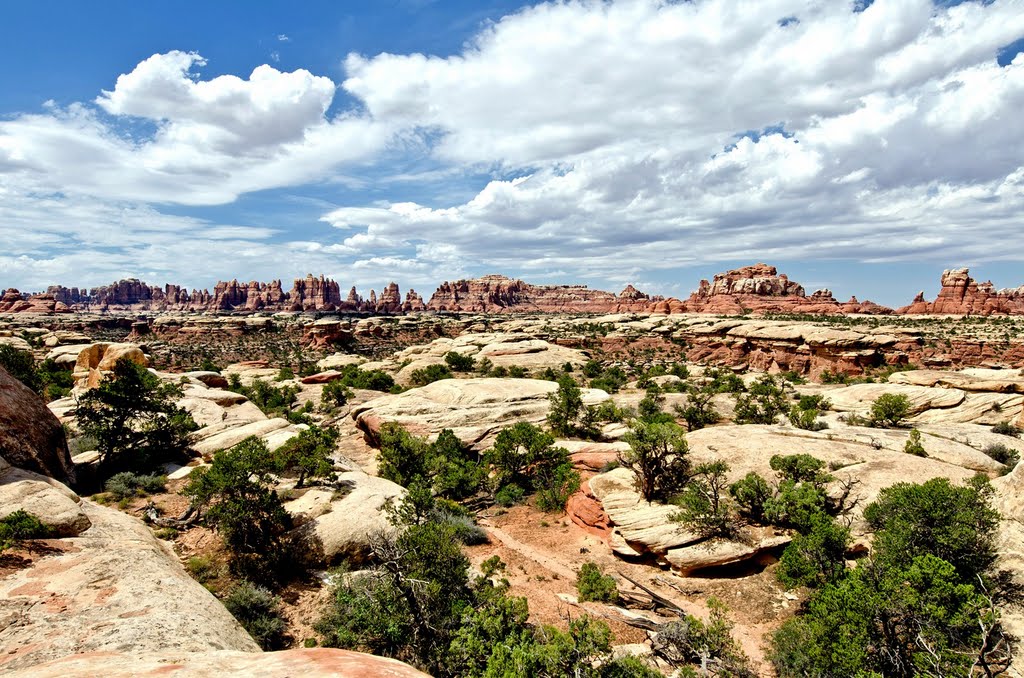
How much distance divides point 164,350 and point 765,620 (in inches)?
4174

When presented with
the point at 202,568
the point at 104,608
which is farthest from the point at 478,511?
the point at 104,608

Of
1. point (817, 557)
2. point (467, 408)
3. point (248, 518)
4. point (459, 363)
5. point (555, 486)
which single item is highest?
point (459, 363)

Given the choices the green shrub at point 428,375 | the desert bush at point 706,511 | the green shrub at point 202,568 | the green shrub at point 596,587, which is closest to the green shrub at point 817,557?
the desert bush at point 706,511

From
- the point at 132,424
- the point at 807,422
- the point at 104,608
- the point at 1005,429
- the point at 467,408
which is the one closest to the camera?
the point at 104,608

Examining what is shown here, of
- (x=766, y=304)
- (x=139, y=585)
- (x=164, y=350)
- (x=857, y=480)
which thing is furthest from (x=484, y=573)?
(x=766, y=304)

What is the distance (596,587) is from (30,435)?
2397 cm

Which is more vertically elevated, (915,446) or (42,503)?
(42,503)

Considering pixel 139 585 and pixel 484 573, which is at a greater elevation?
pixel 139 585

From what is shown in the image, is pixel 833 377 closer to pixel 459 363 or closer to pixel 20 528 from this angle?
pixel 459 363

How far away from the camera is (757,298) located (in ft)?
477

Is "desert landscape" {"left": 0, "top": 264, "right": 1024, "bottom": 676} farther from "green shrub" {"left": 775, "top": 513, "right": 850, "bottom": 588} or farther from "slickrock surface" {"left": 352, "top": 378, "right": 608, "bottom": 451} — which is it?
"slickrock surface" {"left": 352, "top": 378, "right": 608, "bottom": 451}

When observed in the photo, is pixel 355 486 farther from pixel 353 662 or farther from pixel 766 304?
pixel 766 304

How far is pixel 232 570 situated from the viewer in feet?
54.3

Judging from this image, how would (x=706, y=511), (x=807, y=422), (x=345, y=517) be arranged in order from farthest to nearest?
(x=807, y=422)
(x=706, y=511)
(x=345, y=517)
